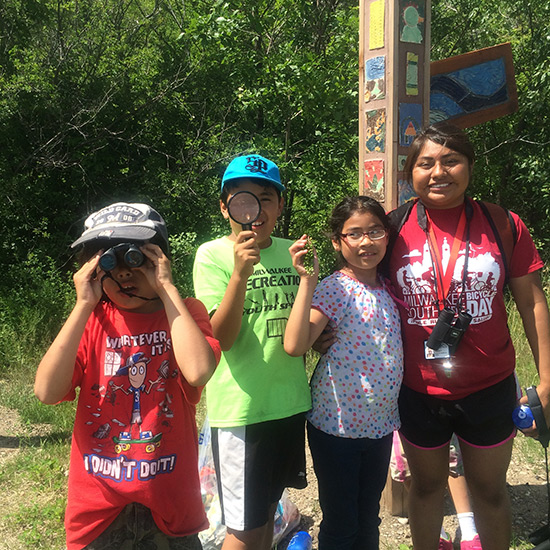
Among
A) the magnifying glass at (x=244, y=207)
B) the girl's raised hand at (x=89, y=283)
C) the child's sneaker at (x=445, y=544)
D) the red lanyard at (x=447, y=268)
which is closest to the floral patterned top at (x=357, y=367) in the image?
the red lanyard at (x=447, y=268)

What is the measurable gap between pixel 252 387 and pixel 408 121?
5.94 ft

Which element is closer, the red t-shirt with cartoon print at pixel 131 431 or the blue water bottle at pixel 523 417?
the red t-shirt with cartoon print at pixel 131 431

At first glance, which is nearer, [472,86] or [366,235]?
[366,235]

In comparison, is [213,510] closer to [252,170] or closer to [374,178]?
[252,170]

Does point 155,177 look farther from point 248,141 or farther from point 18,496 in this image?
point 18,496

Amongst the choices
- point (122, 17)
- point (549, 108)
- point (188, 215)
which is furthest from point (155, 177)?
point (549, 108)

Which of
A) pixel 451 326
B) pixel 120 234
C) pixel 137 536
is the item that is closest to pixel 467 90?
pixel 451 326

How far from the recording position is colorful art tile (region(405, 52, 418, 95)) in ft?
9.51

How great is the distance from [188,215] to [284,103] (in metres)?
2.30

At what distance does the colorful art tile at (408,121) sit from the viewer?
2.90 m

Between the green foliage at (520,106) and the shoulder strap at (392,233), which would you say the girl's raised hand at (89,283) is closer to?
the shoulder strap at (392,233)

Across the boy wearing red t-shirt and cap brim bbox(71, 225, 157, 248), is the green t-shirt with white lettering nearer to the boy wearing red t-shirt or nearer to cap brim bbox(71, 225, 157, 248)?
the boy wearing red t-shirt

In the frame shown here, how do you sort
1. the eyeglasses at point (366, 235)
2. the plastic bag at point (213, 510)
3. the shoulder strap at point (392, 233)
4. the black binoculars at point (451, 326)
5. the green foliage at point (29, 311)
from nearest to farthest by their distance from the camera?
the black binoculars at point (451, 326) < the eyeglasses at point (366, 235) < the shoulder strap at point (392, 233) < the plastic bag at point (213, 510) < the green foliage at point (29, 311)

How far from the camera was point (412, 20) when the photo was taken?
2.89 meters
